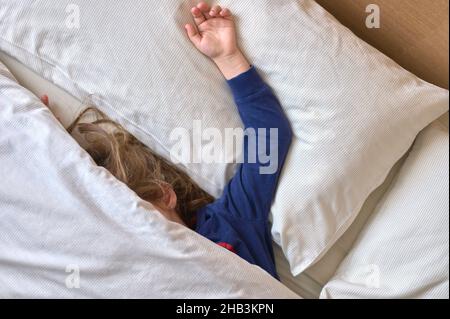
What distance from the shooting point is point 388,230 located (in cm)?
82

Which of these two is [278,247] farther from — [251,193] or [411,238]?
[411,238]

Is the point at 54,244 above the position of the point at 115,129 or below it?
below

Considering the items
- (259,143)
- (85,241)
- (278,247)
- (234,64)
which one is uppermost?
(234,64)

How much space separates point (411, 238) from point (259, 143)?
304mm

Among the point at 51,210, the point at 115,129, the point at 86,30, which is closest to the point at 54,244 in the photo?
the point at 51,210

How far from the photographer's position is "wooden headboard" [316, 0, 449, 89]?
78cm

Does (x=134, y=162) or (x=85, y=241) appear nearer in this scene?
(x=85, y=241)

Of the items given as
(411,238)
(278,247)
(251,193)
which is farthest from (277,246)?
(411,238)

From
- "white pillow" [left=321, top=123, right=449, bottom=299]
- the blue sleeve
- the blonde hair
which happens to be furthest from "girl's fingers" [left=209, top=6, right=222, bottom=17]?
"white pillow" [left=321, top=123, right=449, bottom=299]

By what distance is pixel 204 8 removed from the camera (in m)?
0.91

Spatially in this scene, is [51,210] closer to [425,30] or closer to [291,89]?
[291,89]

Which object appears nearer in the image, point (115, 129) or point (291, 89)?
point (291, 89)

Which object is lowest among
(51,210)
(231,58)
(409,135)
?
(51,210)
